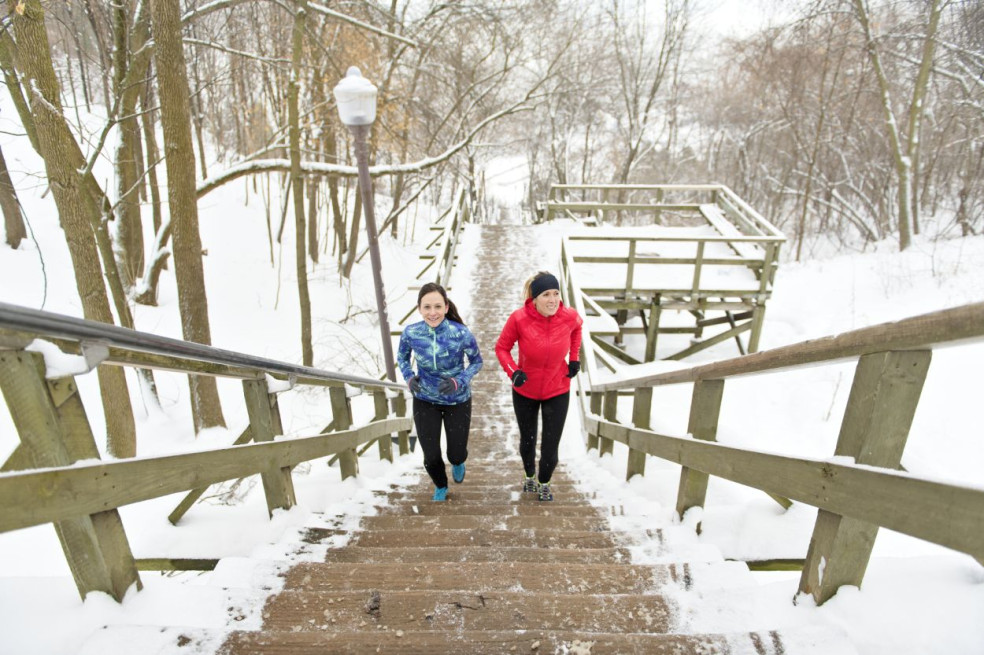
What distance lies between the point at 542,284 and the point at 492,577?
6.38 ft

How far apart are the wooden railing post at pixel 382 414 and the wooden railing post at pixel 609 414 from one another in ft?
6.60

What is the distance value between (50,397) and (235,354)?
0.67 metres

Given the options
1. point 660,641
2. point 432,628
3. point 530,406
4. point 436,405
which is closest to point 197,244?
point 436,405

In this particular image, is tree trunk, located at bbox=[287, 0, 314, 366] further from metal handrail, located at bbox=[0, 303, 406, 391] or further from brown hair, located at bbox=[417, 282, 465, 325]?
metal handrail, located at bbox=[0, 303, 406, 391]

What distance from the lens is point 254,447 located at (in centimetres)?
Answer: 225

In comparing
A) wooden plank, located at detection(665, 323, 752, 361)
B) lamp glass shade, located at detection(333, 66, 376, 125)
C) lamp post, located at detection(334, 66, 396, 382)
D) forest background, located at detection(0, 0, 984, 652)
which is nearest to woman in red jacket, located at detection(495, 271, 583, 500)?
lamp post, located at detection(334, 66, 396, 382)

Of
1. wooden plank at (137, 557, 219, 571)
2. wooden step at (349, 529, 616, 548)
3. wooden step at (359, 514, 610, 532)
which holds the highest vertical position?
wooden plank at (137, 557, 219, 571)

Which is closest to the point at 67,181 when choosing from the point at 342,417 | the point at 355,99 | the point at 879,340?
the point at 355,99

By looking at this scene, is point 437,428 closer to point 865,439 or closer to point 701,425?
point 701,425

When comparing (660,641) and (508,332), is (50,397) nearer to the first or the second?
(660,641)

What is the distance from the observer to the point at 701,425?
8.28 ft

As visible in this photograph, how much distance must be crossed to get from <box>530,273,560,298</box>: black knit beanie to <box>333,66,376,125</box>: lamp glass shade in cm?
345

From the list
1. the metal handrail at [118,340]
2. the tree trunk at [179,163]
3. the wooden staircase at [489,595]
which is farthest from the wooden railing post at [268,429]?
the tree trunk at [179,163]

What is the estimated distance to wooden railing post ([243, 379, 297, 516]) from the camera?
97.1 inches
